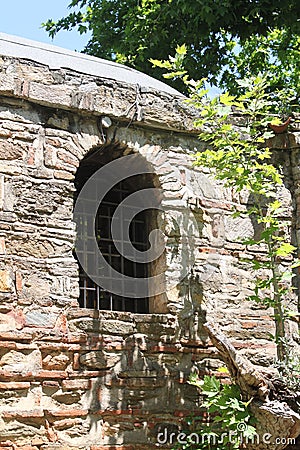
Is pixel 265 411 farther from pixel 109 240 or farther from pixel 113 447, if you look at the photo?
pixel 109 240

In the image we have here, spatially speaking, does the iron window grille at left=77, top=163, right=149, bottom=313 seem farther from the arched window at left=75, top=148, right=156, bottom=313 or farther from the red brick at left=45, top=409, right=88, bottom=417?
the red brick at left=45, top=409, right=88, bottom=417

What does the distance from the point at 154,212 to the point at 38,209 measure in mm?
1044

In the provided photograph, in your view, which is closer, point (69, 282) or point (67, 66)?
point (69, 282)

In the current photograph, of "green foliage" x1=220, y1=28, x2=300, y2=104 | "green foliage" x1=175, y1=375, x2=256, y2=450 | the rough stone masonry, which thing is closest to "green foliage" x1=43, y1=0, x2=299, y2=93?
"green foliage" x1=220, y1=28, x2=300, y2=104

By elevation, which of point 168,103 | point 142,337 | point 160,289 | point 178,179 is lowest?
point 142,337

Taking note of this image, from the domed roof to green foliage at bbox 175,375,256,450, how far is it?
7.40 ft

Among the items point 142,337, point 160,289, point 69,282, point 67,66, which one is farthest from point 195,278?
point 67,66

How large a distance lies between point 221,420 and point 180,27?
17.3 feet

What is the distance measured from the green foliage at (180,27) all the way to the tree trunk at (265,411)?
3120 mm

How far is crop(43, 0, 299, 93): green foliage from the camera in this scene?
6.45 metres

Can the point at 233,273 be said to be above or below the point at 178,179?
below

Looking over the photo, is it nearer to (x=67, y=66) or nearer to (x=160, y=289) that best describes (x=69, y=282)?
(x=160, y=289)

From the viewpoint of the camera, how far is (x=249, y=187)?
5.07 m

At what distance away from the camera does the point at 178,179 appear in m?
5.52
